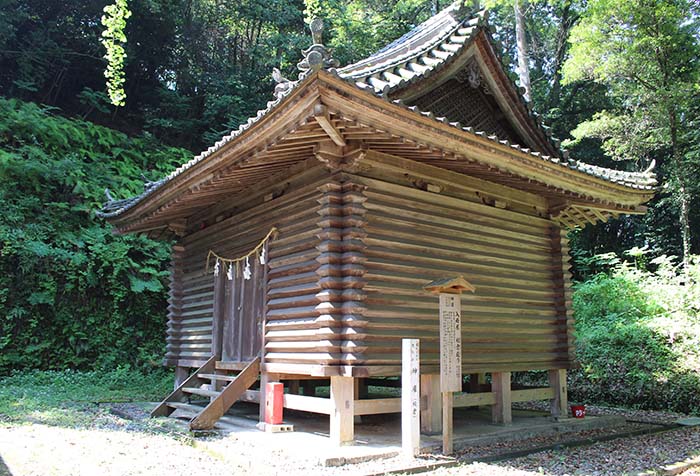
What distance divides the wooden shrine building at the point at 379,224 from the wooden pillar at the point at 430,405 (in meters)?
0.02

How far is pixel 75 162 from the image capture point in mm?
17359

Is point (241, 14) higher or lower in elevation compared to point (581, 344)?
higher

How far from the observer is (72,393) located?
12.3 meters

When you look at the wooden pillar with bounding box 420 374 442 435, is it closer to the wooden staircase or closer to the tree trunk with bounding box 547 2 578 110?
the wooden staircase

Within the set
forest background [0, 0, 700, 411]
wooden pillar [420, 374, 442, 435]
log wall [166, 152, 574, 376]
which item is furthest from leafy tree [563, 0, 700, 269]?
wooden pillar [420, 374, 442, 435]

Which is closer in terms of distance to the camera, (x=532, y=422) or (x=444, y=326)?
(x=444, y=326)

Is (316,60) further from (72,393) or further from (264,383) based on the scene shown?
(72,393)

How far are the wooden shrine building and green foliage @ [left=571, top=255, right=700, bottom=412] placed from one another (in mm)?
3687

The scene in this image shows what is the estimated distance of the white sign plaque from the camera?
6.84m

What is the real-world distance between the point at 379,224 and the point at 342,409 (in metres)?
2.50

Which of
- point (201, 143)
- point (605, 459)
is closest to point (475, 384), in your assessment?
point (605, 459)

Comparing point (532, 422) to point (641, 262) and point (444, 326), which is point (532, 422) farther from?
point (641, 262)

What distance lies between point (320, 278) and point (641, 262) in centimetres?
1763

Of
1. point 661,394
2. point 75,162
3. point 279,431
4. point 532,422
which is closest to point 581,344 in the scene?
point 661,394
